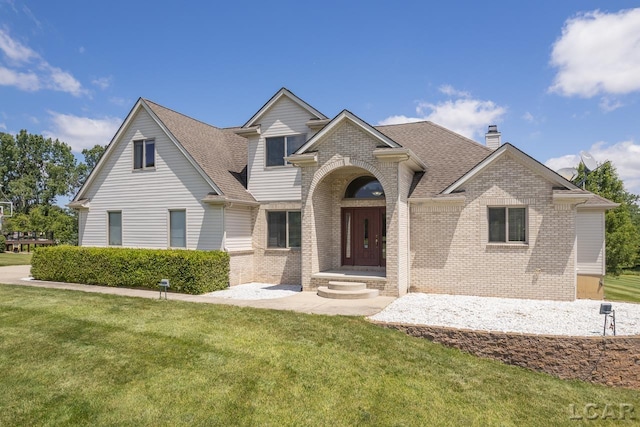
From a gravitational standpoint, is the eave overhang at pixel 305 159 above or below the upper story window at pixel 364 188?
A: above

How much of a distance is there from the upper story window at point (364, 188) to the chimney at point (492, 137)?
6.55 m

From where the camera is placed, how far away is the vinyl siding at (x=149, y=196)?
15789 mm

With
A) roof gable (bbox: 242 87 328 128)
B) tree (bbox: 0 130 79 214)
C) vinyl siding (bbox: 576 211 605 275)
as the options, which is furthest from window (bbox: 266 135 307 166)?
tree (bbox: 0 130 79 214)

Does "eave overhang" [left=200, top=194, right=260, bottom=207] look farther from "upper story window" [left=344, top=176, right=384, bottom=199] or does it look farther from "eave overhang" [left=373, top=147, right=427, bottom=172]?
"eave overhang" [left=373, top=147, right=427, bottom=172]

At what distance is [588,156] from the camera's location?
17.9 meters

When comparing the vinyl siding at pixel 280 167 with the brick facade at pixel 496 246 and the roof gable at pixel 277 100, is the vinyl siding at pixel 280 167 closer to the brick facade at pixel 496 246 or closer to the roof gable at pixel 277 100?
the roof gable at pixel 277 100

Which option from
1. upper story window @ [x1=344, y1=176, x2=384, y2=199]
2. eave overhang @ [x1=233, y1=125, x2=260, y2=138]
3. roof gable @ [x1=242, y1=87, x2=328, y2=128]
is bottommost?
upper story window @ [x1=344, y1=176, x2=384, y2=199]

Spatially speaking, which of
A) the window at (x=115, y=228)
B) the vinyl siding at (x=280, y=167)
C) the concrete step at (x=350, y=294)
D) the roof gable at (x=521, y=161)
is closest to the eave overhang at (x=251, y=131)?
the vinyl siding at (x=280, y=167)

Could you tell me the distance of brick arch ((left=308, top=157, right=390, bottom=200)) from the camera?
13.1 meters

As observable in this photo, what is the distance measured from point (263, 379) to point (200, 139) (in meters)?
13.9

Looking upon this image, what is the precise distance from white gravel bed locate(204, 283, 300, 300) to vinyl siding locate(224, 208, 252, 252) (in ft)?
5.23

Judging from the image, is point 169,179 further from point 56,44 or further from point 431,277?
point 431,277

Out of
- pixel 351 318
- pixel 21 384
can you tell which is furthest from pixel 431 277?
pixel 21 384

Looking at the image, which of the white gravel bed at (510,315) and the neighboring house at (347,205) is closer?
the white gravel bed at (510,315)
